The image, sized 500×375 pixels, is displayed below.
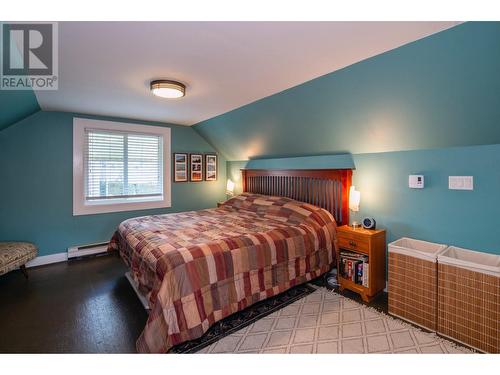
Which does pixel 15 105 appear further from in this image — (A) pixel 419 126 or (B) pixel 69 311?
(A) pixel 419 126

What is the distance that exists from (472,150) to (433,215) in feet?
2.14

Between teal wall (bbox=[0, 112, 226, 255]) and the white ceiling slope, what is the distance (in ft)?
2.30

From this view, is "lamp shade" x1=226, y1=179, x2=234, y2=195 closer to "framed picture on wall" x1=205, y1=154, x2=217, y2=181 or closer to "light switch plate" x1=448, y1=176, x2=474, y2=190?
"framed picture on wall" x1=205, y1=154, x2=217, y2=181

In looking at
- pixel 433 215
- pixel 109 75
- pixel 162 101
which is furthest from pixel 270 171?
pixel 109 75

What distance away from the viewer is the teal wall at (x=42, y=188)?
319cm

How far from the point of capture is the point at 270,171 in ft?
13.3

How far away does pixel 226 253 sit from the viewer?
6.70 feet

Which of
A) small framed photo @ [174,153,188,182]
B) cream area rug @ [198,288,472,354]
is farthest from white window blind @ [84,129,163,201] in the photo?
cream area rug @ [198,288,472,354]

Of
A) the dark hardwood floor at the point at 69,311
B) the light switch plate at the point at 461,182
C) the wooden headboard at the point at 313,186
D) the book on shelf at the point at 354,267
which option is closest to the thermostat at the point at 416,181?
the light switch plate at the point at 461,182

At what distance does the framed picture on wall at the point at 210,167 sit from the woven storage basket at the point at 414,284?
355 cm

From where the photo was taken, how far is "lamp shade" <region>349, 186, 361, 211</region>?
9.05 feet

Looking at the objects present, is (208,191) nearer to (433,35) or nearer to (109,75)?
(109,75)

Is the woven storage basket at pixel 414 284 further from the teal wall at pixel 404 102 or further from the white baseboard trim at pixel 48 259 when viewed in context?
the white baseboard trim at pixel 48 259

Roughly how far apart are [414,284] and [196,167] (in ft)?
12.7
